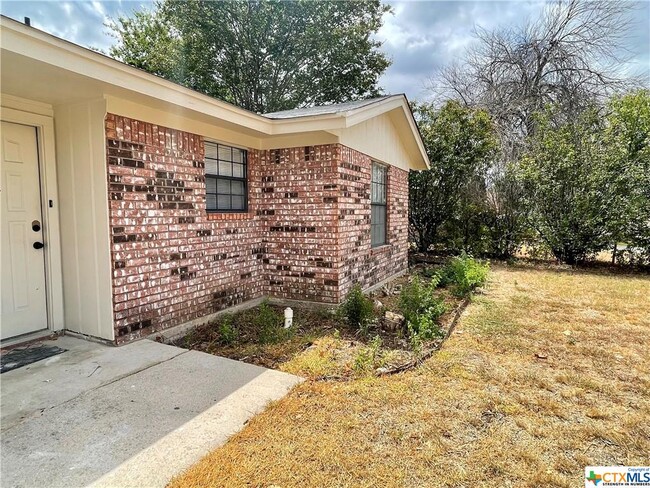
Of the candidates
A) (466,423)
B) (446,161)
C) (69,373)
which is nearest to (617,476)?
(466,423)

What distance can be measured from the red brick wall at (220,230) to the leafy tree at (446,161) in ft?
18.5

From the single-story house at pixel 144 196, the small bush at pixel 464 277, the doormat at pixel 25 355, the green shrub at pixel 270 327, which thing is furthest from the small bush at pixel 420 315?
the doormat at pixel 25 355

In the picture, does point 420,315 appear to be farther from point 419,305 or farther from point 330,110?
point 330,110

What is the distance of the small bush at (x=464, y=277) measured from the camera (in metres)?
7.17

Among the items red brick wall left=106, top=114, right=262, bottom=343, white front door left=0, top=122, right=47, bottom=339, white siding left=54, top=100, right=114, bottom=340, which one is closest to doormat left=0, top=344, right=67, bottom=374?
white front door left=0, top=122, right=47, bottom=339

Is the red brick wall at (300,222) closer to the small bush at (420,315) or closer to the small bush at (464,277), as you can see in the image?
the small bush at (420,315)

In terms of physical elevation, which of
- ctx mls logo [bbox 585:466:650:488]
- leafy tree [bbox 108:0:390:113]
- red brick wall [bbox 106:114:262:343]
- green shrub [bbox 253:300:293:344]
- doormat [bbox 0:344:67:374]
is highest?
leafy tree [bbox 108:0:390:113]

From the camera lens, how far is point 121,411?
2691mm

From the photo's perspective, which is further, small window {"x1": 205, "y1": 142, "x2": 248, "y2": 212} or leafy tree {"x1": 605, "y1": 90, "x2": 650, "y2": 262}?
leafy tree {"x1": 605, "y1": 90, "x2": 650, "y2": 262}

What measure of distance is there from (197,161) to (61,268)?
6.72 ft

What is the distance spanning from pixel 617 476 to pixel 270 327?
3.61 metres

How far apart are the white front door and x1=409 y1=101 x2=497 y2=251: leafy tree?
34.1 feet

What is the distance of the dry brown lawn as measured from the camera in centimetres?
222

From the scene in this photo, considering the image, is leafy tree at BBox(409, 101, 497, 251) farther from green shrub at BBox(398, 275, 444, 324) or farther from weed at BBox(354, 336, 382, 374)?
weed at BBox(354, 336, 382, 374)
